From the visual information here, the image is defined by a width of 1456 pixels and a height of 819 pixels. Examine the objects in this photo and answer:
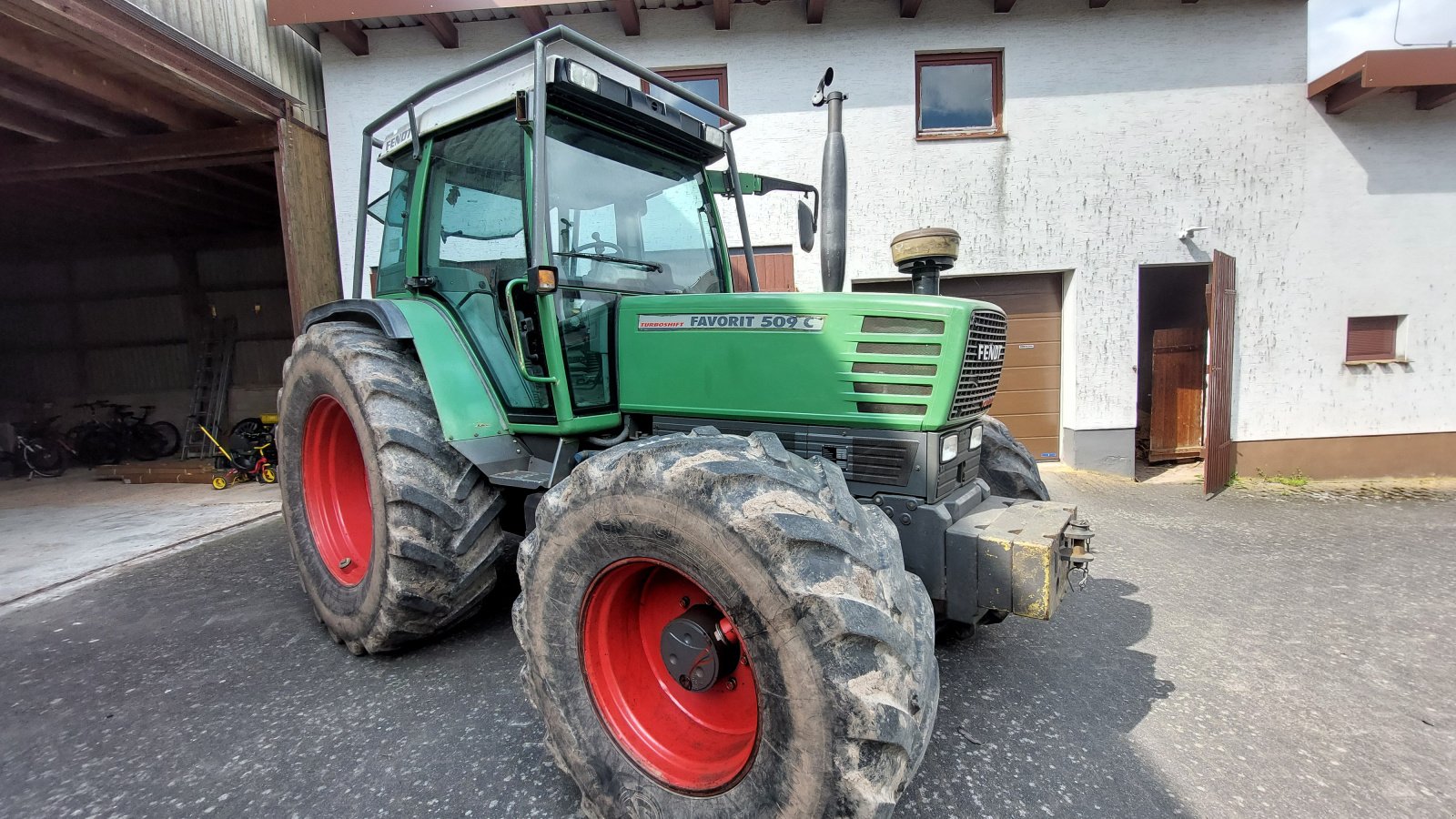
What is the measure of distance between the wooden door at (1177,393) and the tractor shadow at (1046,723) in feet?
15.0

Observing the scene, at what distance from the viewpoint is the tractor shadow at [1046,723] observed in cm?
186

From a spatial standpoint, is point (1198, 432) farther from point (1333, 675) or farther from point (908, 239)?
point (908, 239)

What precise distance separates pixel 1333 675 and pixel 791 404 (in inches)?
101

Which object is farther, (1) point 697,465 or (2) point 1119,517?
(2) point 1119,517

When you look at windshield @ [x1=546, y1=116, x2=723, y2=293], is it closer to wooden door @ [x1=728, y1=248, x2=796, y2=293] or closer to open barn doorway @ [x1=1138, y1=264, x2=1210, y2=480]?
wooden door @ [x1=728, y1=248, x2=796, y2=293]

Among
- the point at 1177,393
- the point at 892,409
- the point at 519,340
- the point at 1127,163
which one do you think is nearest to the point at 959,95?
the point at 1127,163

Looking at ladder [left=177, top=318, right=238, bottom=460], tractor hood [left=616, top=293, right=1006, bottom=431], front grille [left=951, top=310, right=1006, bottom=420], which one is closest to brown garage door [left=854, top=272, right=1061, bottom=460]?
front grille [left=951, top=310, right=1006, bottom=420]

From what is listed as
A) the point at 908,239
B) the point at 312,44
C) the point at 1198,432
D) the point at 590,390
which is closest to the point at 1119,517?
the point at 1198,432

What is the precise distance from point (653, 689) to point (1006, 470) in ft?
5.56

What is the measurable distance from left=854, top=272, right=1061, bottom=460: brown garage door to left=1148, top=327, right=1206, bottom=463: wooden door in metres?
1.30

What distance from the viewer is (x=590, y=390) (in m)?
2.49

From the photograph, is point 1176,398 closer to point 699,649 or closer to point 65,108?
point 699,649

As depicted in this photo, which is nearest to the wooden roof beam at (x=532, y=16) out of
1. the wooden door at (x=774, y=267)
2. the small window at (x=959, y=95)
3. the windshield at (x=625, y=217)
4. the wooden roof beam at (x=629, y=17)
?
the wooden roof beam at (x=629, y=17)

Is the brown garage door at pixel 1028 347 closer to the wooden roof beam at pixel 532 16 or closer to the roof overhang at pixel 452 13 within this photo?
the roof overhang at pixel 452 13
